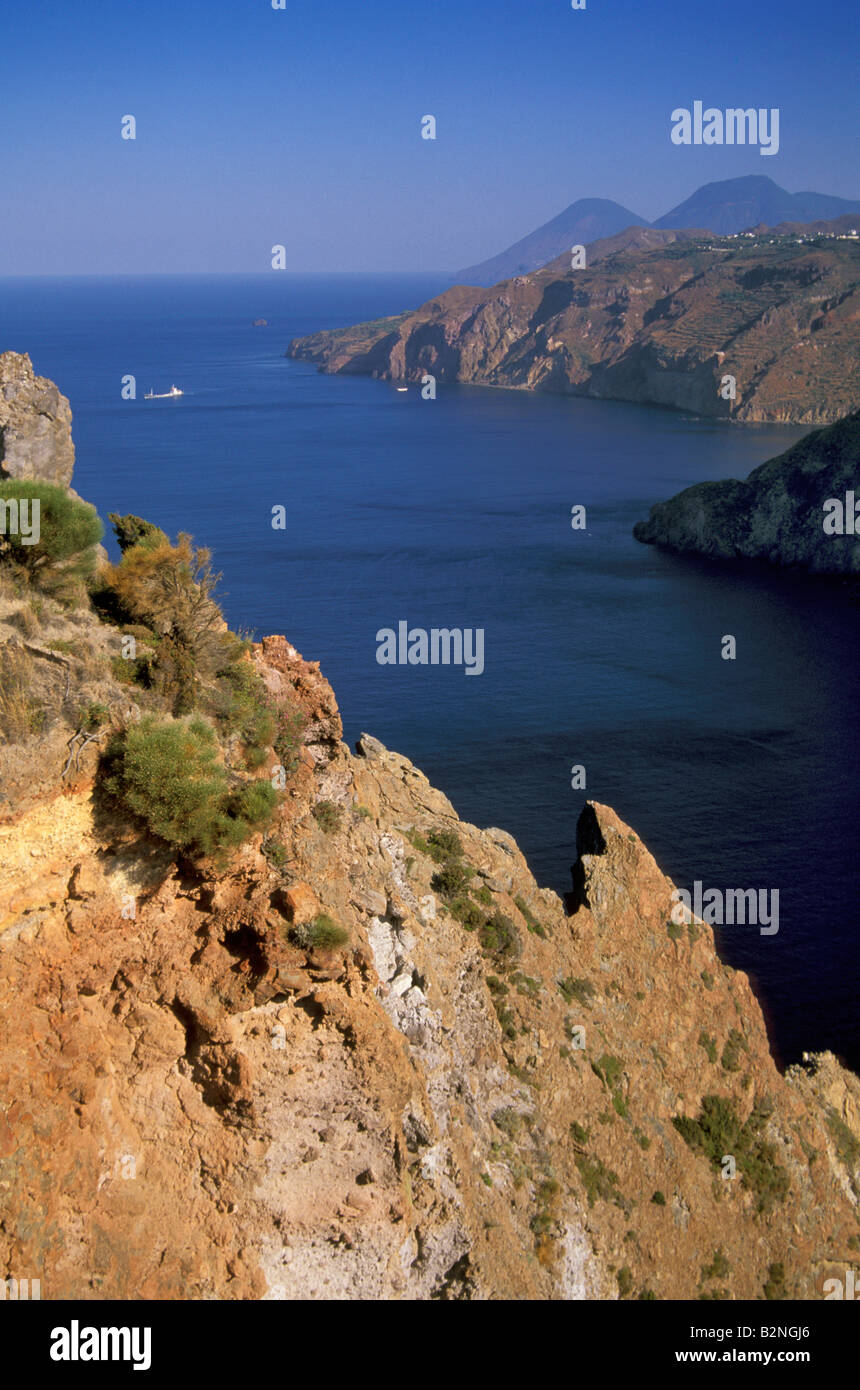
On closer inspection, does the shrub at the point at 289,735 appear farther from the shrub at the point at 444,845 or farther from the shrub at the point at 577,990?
the shrub at the point at 577,990

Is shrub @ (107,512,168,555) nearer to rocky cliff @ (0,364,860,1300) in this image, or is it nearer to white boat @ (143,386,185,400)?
rocky cliff @ (0,364,860,1300)

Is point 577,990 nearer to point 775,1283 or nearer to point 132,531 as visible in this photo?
point 775,1283

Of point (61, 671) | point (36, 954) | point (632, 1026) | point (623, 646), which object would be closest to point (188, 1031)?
point (36, 954)

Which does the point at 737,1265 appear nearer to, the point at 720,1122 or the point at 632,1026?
the point at 720,1122

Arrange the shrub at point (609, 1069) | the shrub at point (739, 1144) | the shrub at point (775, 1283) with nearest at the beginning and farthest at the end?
the shrub at point (609, 1069), the shrub at point (775, 1283), the shrub at point (739, 1144)

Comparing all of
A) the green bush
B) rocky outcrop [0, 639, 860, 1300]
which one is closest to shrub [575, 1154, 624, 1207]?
rocky outcrop [0, 639, 860, 1300]
